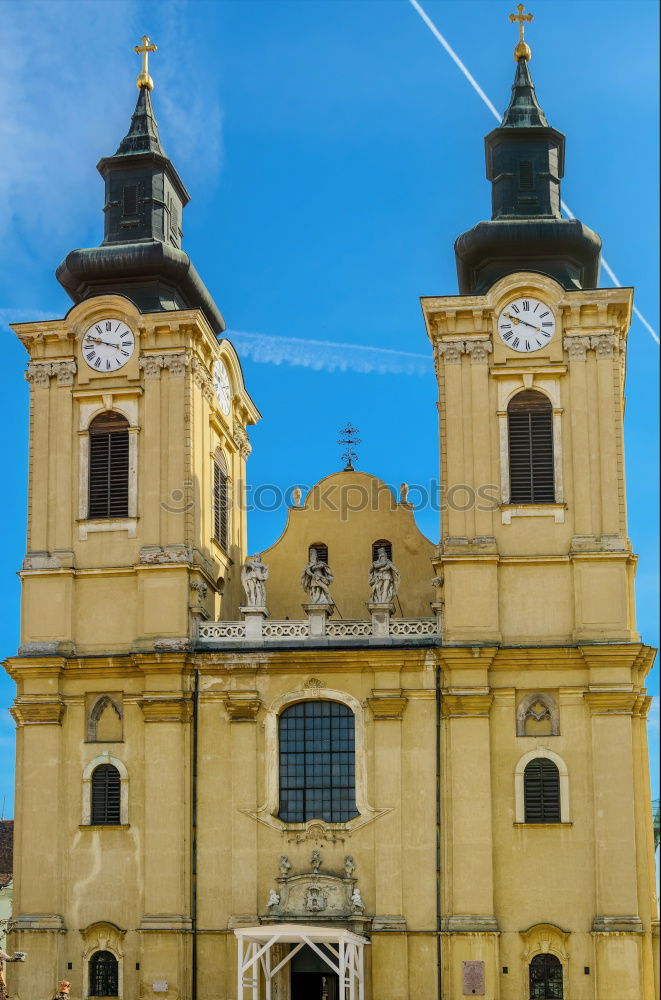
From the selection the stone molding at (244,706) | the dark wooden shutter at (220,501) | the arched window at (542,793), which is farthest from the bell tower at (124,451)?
the arched window at (542,793)

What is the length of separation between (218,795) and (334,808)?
8.57 ft

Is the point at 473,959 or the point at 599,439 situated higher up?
the point at 599,439

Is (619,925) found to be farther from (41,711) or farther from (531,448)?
(41,711)

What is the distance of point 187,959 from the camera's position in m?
38.8

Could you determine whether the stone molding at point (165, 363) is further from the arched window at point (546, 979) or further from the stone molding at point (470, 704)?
the arched window at point (546, 979)

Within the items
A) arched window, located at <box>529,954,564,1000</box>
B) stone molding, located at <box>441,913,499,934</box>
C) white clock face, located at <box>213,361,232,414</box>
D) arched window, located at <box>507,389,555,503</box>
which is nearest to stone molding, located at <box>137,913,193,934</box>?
stone molding, located at <box>441,913,499,934</box>

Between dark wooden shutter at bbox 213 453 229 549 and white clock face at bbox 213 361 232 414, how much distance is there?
1314mm

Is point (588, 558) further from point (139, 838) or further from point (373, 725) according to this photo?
point (139, 838)

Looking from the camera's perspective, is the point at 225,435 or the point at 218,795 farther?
the point at 225,435

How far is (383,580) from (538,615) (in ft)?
11.7

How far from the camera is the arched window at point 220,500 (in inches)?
1768

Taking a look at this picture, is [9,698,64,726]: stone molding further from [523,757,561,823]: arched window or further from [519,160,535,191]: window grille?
[519,160,535,191]: window grille

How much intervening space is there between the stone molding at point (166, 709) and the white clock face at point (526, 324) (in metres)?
11.2

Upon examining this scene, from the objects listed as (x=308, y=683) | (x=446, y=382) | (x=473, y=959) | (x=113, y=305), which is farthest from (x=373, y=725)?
(x=113, y=305)
